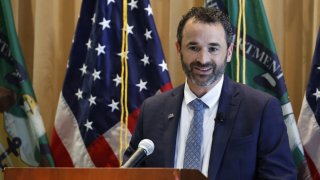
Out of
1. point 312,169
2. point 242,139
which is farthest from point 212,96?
point 312,169

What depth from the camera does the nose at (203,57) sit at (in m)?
2.62

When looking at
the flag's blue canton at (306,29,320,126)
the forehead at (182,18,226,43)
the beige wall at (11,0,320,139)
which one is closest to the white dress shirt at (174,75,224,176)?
the forehead at (182,18,226,43)

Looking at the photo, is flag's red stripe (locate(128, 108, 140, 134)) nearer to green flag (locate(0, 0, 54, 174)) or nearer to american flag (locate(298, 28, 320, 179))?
green flag (locate(0, 0, 54, 174))

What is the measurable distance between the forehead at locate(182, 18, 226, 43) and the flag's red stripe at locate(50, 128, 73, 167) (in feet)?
4.41

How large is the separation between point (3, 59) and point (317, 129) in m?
1.99

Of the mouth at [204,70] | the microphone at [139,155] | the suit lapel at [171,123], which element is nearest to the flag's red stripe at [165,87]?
the suit lapel at [171,123]

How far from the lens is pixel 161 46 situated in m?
3.55

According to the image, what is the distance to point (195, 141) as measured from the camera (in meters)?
2.58

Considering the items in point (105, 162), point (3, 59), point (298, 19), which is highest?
point (298, 19)

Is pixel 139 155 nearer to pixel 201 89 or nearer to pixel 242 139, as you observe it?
pixel 242 139

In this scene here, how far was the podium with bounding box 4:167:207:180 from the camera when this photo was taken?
1.79 m

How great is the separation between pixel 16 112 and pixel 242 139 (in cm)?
175

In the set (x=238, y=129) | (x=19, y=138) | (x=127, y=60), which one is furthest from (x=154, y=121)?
(x=19, y=138)

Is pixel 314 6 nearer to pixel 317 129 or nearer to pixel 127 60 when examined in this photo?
pixel 317 129
